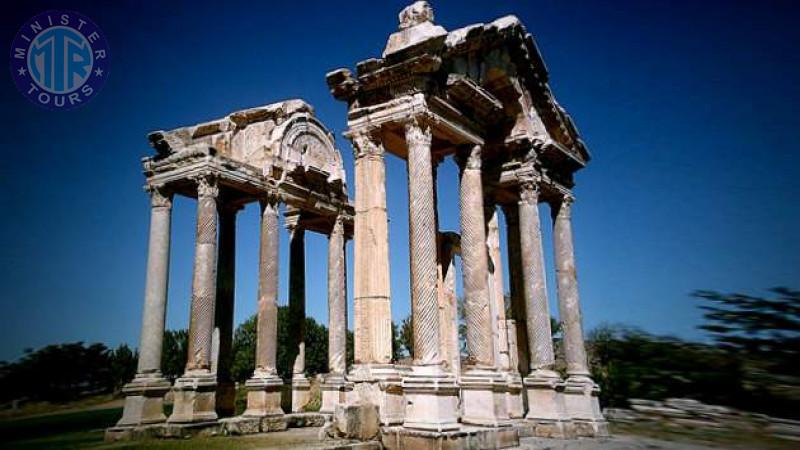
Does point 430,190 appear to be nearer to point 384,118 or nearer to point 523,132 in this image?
point 384,118

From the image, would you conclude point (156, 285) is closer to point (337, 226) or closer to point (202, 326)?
point (202, 326)

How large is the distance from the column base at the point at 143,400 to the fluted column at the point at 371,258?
982cm

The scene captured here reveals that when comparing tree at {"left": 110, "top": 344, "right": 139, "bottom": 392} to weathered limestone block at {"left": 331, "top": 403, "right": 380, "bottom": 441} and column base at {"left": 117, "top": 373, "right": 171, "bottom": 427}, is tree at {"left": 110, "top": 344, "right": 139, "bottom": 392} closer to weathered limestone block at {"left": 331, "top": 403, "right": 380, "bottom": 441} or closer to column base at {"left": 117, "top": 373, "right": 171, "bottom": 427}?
column base at {"left": 117, "top": 373, "right": 171, "bottom": 427}

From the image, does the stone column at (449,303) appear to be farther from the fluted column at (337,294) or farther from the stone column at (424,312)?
the fluted column at (337,294)

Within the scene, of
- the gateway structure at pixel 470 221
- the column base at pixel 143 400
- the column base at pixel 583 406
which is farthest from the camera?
the column base at pixel 143 400

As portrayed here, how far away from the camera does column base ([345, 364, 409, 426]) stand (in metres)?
12.9

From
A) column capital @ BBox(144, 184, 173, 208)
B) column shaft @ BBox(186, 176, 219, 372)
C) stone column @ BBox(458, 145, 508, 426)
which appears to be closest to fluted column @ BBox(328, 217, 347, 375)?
column shaft @ BBox(186, 176, 219, 372)

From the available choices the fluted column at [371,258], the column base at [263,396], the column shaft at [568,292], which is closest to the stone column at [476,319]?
the fluted column at [371,258]

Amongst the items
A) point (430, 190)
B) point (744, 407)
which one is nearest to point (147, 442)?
point (430, 190)

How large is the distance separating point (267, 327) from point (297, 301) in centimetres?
376

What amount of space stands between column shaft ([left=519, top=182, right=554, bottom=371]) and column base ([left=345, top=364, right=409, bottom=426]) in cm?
595

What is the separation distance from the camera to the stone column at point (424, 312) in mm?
12133

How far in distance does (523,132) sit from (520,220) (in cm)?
290

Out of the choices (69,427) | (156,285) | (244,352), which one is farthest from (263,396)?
(244,352)
